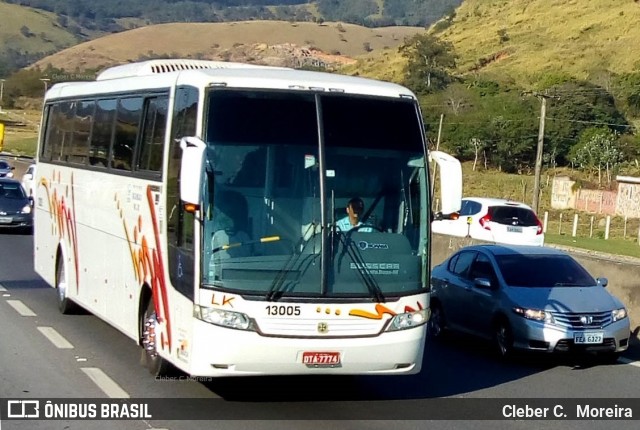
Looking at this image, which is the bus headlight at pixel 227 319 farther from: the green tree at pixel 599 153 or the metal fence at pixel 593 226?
the green tree at pixel 599 153

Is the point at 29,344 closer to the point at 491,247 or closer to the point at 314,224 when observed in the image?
the point at 314,224

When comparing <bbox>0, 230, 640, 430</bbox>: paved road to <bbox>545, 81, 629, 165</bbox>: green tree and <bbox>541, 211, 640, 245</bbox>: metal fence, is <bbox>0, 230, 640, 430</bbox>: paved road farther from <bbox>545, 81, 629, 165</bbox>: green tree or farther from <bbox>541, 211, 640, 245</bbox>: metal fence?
<bbox>545, 81, 629, 165</bbox>: green tree

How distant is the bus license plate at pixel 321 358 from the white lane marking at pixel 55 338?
14.2 feet

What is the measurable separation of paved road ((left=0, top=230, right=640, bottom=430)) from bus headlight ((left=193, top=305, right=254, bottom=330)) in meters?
0.81

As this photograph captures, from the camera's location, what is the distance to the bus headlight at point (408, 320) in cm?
990

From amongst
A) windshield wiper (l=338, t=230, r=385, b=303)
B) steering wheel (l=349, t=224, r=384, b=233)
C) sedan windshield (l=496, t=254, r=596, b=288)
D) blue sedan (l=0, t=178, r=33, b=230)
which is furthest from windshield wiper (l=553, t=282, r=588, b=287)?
blue sedan (l=0, t=178, r=33, b=230)

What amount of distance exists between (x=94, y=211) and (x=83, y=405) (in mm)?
4106

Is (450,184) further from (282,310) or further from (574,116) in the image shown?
(574,116)

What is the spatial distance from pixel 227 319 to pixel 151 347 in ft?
7.04

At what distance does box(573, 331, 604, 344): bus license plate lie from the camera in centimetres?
1322

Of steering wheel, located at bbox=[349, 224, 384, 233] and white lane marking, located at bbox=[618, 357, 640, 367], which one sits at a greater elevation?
steering wheel, located at bbox=[349, 224, 384, 233]

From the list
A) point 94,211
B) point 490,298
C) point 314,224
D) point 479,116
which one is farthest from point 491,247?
point 479,116

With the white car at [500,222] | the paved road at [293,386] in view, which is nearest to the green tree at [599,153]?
the white car at [500,222]

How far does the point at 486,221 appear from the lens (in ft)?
93.6
